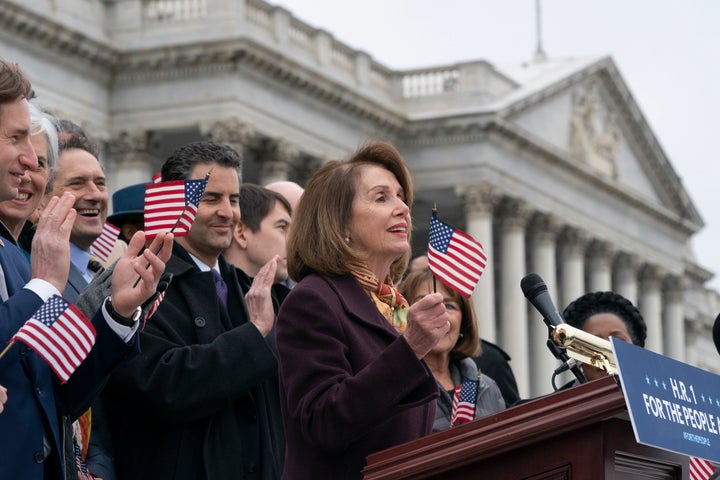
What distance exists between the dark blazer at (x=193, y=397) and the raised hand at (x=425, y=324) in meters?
1.71

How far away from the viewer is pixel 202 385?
6.98 m

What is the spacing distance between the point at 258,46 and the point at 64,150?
32.4 m

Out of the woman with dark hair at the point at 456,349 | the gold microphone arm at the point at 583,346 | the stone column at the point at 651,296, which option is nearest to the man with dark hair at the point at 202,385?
the woman with dark hair at the point at 456,349

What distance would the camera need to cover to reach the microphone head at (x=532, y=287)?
5.91 meters

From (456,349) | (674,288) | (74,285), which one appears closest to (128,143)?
(674,288)

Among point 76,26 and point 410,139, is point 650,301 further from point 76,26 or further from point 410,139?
point 76,26

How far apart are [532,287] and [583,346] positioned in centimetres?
57

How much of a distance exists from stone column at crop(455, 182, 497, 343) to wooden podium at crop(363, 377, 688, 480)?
41.7 metres

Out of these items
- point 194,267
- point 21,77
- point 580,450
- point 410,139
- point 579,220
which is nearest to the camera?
point 580,450

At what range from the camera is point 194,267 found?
24.8 feet

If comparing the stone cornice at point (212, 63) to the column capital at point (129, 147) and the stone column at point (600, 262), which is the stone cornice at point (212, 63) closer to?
the column capital at point (129, 147)

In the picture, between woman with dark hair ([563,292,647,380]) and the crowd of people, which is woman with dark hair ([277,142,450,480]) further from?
woman with dark hair ([563,292,647,380])

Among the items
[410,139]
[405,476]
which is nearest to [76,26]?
[410,139]

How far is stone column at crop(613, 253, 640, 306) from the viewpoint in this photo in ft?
193
